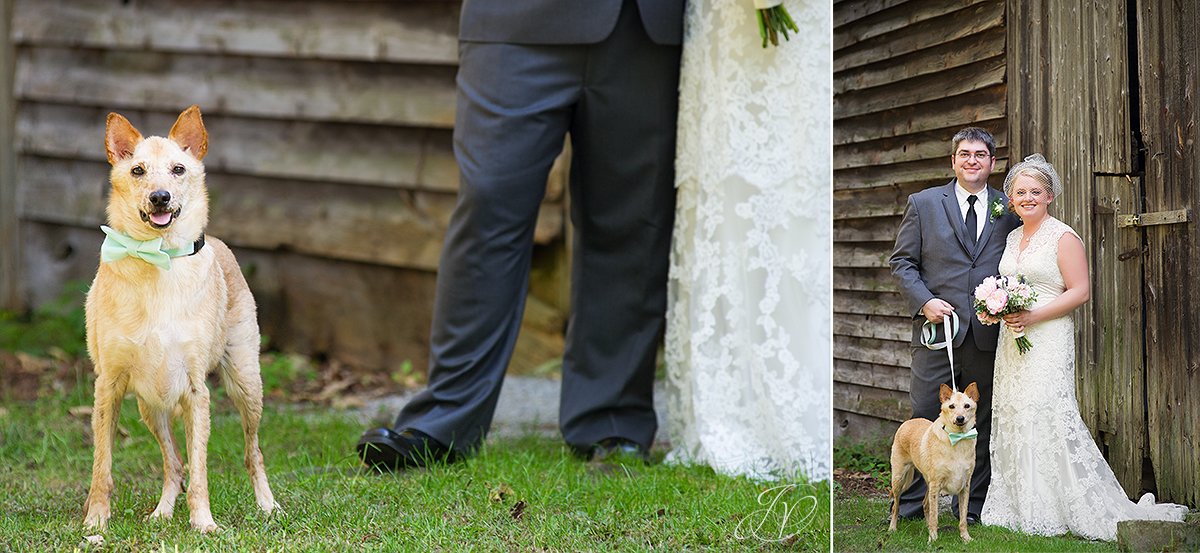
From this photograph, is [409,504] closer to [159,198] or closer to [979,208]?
[159,198]

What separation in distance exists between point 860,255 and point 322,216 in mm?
3477

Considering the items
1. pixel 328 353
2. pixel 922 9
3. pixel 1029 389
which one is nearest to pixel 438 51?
pixel 328 353

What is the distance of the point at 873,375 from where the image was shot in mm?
1914

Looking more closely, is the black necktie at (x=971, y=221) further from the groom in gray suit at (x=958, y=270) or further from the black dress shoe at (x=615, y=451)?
the black dress shoe at (x=615, y=451)

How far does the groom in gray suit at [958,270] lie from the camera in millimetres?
1734

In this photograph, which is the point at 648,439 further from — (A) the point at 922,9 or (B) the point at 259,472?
(A) the point at 922,9

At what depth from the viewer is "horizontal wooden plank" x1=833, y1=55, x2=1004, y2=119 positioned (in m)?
1.75

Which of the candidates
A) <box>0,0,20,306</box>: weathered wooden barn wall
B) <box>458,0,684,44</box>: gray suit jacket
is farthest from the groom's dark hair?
<box>0,0,20,306</box>: weathered wooden barn wall

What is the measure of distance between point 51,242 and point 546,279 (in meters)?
2.70

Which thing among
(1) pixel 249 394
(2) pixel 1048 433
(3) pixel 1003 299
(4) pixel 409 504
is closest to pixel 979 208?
(3) pixel 1003 299

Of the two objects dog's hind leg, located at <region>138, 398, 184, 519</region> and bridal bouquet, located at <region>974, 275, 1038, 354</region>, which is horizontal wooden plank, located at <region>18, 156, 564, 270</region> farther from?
bridal bouquet, located at <region>974, 275, 1038, 354</region>

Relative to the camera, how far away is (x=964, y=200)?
5.74ft

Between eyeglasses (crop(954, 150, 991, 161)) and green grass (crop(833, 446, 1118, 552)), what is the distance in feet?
1.74

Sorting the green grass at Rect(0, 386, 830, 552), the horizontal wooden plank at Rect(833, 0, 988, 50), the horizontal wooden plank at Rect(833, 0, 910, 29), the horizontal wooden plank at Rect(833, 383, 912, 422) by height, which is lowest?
the green grass at Rect(0, 386, 830, 552)
